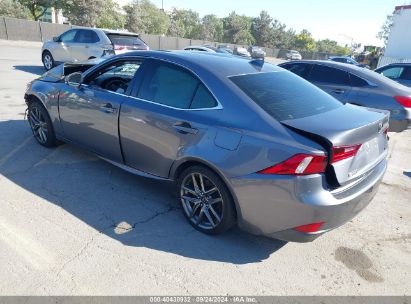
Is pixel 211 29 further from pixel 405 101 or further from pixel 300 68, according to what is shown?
pixel 405 101

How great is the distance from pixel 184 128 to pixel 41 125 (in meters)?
2.97

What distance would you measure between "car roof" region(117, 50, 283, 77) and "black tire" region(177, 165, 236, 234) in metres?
0.97

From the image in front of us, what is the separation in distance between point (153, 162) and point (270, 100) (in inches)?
54.4

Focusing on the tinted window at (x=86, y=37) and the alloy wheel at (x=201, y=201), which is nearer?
the alloy wheel at (x=201, y=201)

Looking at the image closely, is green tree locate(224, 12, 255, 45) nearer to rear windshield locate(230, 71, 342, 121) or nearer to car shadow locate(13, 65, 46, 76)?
car shadow locate(13, 65, 46, 76)

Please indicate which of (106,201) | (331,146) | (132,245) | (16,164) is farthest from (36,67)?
(331,146)

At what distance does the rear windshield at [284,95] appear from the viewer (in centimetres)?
290

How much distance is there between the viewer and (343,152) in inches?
101

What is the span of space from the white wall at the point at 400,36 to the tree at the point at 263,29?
57.1 meters

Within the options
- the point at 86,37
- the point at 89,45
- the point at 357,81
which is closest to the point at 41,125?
the point at 357,81

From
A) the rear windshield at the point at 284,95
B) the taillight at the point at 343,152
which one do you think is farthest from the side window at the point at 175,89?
the taillight at the point at 343,152

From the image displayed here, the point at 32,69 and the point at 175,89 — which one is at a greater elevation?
the point at 175,89

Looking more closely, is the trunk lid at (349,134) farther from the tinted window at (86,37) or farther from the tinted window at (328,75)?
the tinted window at (86,37)

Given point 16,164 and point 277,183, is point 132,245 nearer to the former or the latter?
point 277,183
